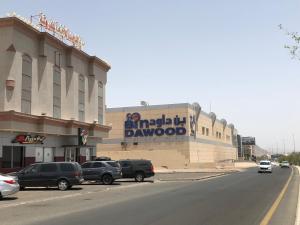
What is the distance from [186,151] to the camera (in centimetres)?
8081

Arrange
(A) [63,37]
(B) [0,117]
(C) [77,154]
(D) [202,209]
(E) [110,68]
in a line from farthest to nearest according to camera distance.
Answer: (E) [110,68]
(C) [77,154]
(A) [63,37]
(B) [0,117]
(D) [202,209]

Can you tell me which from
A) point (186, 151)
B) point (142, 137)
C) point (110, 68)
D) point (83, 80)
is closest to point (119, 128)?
point (142, 137)

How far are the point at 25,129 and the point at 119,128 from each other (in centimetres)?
5132

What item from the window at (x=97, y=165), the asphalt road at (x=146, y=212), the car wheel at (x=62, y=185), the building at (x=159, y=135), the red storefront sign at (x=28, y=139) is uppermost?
the building at (x=159, y=135)

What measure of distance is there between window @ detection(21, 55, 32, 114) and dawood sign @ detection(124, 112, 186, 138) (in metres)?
48.0

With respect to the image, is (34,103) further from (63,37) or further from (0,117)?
(63,37)

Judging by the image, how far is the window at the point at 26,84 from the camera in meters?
36.2

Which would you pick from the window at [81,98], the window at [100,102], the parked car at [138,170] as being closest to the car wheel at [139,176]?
the parked car at [138,170]

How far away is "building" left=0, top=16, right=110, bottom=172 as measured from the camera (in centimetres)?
3428

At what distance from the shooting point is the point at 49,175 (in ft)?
95.9

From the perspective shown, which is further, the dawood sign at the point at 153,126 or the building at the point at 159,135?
the dawood sign at the point at 153,126

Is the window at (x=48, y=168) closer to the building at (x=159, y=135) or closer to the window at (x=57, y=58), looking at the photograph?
the window at (x=57, y=58)

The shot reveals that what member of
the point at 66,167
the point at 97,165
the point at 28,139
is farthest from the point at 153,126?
the point at 66,167

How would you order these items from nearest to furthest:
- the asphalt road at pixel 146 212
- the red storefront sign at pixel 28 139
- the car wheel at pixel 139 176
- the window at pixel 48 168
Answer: the asphalt road at pixel 146 212 < the window at pixel 48 168 < the red storefront sign at pixel 28 139 < the car wheel at pixel 139 176
